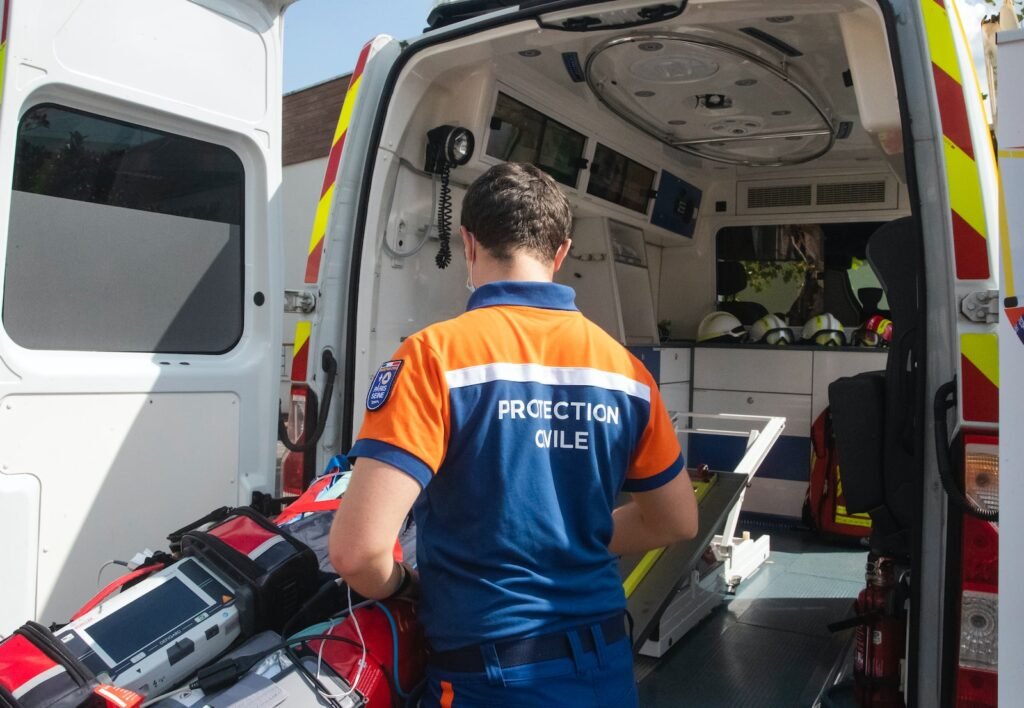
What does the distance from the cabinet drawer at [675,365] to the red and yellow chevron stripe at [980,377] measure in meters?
3.57

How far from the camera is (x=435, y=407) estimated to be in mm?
1358

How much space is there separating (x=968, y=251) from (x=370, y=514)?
4.66ft

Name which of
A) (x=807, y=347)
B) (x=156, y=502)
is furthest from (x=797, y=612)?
(x=156, y=502)

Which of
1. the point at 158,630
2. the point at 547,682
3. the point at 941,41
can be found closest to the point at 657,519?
the point at 547,682

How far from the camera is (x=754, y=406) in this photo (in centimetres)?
566

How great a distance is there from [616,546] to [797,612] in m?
2.49

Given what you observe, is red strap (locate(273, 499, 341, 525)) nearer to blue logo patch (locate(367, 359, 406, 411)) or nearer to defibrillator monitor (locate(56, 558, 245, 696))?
defibrillator monitor (locate(56, 558, 245, 696))

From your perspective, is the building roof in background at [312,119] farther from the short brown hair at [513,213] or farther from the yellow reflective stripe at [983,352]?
the yellow reflective stripe at [983,352]

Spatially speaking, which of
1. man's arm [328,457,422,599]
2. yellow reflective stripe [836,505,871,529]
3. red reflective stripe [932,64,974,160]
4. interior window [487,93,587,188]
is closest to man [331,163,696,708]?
man's arm [328,457,422,599]

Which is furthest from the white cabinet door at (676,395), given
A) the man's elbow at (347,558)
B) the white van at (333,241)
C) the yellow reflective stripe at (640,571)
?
the man's elbow at (347,558)

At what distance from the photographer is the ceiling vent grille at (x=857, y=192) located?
5.52 m

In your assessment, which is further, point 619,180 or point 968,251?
point 619,180

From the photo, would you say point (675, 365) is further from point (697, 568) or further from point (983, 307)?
point (983, 307)

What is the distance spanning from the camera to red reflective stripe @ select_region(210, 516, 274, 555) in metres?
1.79
